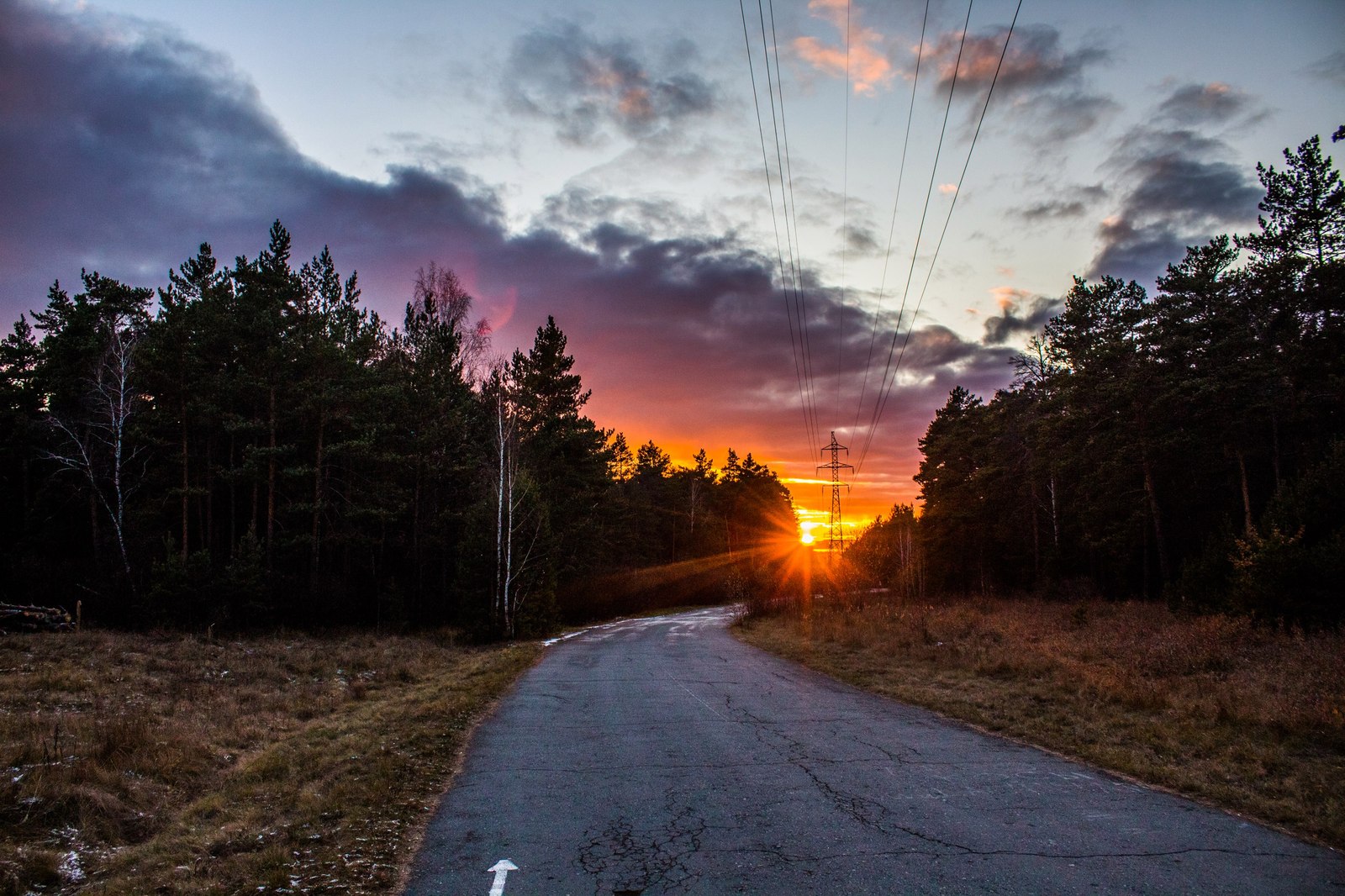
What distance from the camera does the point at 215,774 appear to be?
7.53 m

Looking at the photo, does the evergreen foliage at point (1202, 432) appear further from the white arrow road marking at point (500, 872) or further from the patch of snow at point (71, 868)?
the patch of snow at point (71, 868)

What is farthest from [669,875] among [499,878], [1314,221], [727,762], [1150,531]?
[1150,531]

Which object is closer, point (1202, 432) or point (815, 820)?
point (815, 820)

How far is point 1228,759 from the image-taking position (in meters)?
7.41

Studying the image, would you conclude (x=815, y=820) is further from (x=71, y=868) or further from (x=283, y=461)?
(x=283, y=461)

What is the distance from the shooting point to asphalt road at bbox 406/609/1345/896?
4.63m

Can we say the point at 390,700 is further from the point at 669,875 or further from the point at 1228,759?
the point at 1228,759

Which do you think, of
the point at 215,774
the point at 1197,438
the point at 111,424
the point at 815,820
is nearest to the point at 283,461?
the point at 111,424

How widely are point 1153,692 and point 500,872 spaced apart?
10377mm

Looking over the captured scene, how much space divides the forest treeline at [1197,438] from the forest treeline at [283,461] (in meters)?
17.8

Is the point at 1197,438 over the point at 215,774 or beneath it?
over

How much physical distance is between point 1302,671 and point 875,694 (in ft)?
22.3

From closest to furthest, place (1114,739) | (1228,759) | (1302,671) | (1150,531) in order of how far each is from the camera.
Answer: (1228,759) < (1114,739) < (1302,671) < (1150,531)

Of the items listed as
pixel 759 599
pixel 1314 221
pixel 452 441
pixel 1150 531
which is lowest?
pixel 759 599
